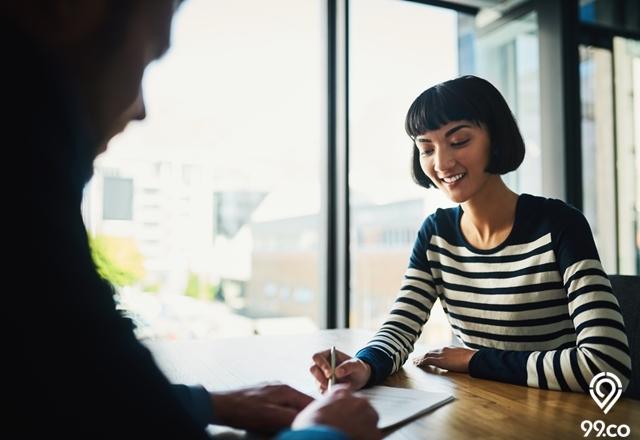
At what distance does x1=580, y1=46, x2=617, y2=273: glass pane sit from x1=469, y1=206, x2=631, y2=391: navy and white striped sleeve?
1.90 metres

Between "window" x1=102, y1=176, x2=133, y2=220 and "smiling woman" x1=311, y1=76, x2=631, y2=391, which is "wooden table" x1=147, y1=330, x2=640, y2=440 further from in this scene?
"window" x1=102, y1=176, x2=133, y2=220

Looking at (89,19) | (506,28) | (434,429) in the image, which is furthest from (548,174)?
(89,19)

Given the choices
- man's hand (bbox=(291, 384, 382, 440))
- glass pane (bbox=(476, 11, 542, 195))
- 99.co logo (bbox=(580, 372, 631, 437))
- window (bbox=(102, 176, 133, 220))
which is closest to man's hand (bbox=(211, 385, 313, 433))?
man's hand (bbox=(291, 384, 382, 440))

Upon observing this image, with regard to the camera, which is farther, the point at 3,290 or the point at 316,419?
the point at 316,419

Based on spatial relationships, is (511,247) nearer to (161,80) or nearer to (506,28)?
(161,80)

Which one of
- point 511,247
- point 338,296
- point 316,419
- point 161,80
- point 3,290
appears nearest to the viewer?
point 3,290

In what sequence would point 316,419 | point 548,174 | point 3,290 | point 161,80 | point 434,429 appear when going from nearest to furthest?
point 3,290
point 316,419
point 434,429
point 161,80
point 548,174

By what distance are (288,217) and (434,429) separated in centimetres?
192

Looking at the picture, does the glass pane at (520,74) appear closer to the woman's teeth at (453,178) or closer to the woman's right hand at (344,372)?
the woman's teeth at (453,178)

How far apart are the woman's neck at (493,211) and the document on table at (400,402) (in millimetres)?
528

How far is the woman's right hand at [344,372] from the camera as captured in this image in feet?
3.27

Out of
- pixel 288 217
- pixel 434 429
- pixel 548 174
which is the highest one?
pixel 548 174

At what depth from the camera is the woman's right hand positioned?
1.00m

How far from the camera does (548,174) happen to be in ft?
9.18
